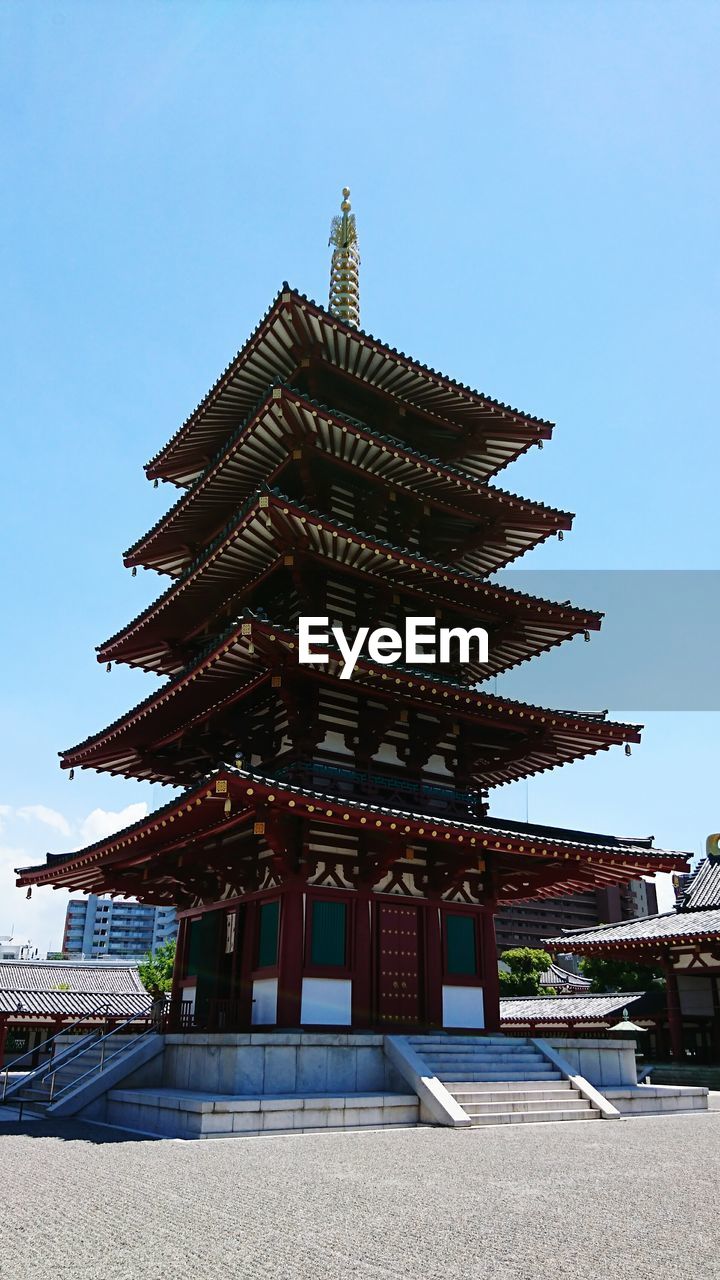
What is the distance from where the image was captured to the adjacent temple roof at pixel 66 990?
38.3 m

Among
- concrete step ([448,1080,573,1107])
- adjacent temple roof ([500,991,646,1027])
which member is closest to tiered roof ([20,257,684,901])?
concrete step ([448,1080,573,1107])

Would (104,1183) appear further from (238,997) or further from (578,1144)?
(238,997)

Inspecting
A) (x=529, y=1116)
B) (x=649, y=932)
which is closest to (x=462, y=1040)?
(x=529, y=1116)

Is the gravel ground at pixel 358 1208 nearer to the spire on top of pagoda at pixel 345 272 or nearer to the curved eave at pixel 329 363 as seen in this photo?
the curved eave at pixel 329 363

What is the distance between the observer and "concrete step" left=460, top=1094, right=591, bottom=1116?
15.6 m

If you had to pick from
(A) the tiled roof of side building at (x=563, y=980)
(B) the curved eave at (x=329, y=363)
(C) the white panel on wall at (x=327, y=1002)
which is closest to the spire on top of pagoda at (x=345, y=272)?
(B) the curved eave at (x=329, y=363)

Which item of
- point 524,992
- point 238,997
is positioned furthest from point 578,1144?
point 524,992

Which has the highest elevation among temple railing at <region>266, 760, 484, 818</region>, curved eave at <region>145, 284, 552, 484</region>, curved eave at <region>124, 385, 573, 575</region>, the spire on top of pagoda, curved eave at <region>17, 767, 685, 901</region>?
the spire on top of pagoda

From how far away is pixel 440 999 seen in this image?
1956cm

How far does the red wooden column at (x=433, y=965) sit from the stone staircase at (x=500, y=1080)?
0.96 meters

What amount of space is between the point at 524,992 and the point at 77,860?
135ft

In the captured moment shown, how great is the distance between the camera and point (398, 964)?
19328mm

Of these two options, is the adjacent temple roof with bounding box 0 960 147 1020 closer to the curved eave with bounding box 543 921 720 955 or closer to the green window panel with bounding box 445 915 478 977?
the curved eave with bounding box 543 921 720 955

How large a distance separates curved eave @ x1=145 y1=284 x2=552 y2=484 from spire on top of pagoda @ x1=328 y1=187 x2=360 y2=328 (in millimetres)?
5407
